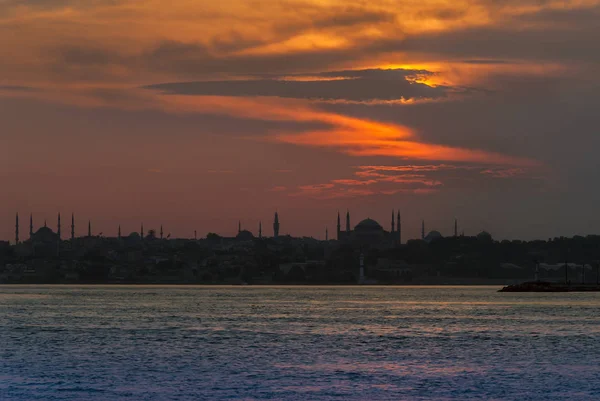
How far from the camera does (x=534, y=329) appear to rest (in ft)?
311

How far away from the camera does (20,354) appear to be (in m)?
67.1

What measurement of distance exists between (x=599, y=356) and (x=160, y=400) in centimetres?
3185

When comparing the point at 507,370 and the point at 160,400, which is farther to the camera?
the point at 507,370

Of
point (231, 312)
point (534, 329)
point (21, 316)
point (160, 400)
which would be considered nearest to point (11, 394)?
point (160, 400)

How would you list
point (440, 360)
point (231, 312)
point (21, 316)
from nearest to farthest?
point (440, 360), point (21, 316), point (231, 312)

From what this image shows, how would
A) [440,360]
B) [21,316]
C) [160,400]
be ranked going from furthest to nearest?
[21,316] < [440,360] < [160,400]

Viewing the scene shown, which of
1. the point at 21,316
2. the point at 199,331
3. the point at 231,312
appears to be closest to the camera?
the point at 199,331

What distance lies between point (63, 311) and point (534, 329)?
6279 cm

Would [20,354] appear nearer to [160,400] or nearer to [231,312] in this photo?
[160,400]

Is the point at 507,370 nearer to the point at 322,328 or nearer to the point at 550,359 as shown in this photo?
the point at 550,359

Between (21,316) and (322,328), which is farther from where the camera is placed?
(21,316)

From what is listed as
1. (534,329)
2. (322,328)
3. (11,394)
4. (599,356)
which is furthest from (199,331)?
(11,394)

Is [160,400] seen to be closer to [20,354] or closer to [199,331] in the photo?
[20,354]

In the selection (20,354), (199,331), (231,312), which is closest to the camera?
(20,354)
